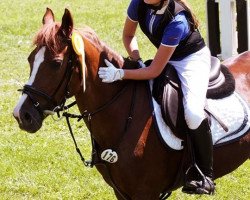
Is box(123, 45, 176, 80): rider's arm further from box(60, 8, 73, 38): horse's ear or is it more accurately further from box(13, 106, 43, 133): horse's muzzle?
box(13, 106, 43, 133): horse's muzzle

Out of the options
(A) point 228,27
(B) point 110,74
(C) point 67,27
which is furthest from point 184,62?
(A) point 228,27

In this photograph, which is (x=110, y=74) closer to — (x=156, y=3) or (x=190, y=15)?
(x=156, y=3)

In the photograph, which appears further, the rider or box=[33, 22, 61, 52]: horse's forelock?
the rider

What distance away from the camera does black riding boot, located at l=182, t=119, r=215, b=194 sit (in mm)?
4219

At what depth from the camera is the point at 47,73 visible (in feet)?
12.6

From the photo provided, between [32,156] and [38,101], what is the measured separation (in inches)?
134

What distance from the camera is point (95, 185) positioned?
632cm

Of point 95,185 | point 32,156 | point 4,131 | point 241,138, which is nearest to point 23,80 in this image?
point 4,131

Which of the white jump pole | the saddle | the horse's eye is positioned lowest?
the white jump pole

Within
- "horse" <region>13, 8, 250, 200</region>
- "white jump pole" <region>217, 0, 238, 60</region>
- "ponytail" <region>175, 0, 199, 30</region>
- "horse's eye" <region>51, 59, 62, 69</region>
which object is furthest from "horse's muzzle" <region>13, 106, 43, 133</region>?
"white jump pole" <region>217, 0, 238, 60</region>

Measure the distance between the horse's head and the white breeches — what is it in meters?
0.86

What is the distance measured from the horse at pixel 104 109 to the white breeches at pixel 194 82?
0.86ft

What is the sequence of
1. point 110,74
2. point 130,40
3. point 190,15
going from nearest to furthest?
point 110,74, point 190,15, point 130,40

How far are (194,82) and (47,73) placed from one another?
1094 millimetres
